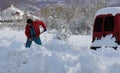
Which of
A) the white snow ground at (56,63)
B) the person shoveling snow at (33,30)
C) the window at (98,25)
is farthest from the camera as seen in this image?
the person shoveling snow at (33,30)

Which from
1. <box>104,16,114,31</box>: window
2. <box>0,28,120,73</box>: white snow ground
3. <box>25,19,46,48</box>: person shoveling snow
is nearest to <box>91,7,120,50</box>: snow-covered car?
<box>104,16,114,31</box>: window

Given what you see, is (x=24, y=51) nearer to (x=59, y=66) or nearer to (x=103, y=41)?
(x=59, y=66)

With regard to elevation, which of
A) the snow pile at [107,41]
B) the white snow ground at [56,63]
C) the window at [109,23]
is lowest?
the snow pile at [107,41]

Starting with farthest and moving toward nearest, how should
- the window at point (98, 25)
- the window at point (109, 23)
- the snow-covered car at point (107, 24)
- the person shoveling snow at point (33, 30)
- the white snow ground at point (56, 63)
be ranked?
the person shoveling snow at point (33, 30) → the window at point (98, 25) → the window at point (109, 23) → the snow-covered car at point (107, 24) → the white snow ground at point (56, 63)

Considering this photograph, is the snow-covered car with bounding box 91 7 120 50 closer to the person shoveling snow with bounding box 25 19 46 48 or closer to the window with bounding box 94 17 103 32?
the window with bounding box 94 17 103 32

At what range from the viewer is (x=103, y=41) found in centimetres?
1464

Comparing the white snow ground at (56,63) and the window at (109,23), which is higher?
the window at (109,23)

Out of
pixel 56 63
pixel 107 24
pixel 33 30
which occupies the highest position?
pixel 107 24

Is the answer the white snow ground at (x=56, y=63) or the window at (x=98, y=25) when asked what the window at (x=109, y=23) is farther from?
the white snow ground at (x=56, y=63)

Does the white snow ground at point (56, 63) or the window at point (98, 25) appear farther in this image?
the window at point (98, 25)

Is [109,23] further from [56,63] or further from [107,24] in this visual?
[56,63]

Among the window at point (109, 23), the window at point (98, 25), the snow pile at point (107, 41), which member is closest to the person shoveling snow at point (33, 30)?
the window at point (98, 25)

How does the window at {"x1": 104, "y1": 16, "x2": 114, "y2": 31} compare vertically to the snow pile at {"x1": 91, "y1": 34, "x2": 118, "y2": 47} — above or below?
above

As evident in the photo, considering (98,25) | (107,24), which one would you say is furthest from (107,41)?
(98,25)
